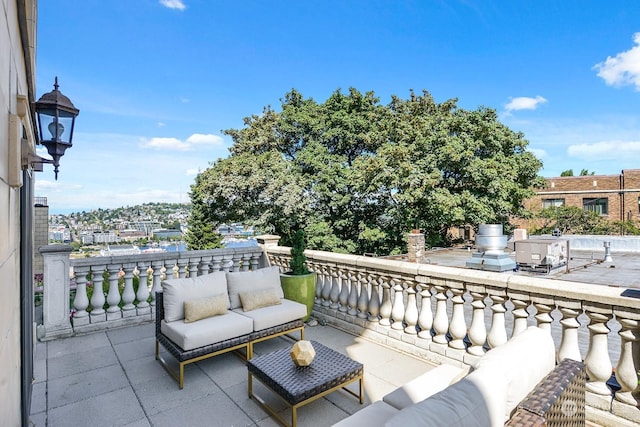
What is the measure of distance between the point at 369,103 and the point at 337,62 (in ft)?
9.14

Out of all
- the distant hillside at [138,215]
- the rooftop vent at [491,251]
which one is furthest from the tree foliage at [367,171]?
the rooftop vent at [491,251]

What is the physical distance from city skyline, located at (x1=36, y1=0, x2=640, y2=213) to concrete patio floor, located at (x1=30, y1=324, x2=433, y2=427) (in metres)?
2.14

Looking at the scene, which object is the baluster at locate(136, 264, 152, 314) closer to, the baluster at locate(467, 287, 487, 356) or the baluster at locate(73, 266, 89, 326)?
the baluster at locate(73, 266, 89, 326)

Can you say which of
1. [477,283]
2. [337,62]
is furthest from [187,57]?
[477,283]

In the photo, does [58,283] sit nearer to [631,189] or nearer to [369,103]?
[369,103]

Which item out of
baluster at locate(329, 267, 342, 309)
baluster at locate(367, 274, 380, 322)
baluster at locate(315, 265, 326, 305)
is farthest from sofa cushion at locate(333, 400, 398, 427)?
baluster at locate(315, 265, 326, 305)

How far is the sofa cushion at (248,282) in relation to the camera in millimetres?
4027

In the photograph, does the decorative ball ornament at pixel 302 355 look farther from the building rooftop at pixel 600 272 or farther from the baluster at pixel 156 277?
the building rooftop at pixel 600 272

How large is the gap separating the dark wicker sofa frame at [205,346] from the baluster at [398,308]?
1165mm

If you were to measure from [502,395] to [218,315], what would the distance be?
119 inches

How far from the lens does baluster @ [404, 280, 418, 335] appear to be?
3.73 m

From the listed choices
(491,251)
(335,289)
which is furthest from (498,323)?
(491,251)

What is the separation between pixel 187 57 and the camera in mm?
11312

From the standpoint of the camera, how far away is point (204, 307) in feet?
11.6
